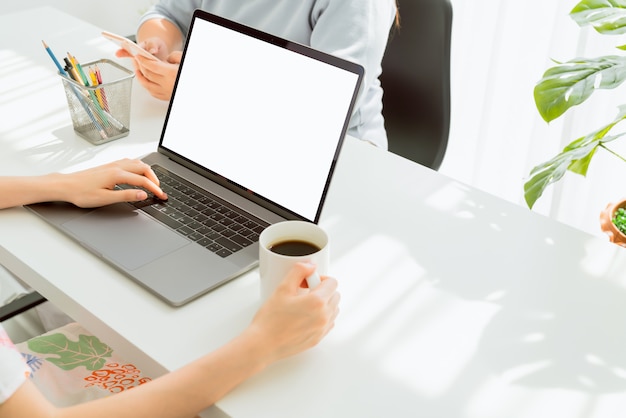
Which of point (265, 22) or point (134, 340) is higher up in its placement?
point (265, 22)

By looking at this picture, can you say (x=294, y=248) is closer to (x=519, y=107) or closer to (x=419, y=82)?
(x=419, y=82)

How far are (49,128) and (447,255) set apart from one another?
80 centimetres

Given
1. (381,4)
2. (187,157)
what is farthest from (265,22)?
(187,157)

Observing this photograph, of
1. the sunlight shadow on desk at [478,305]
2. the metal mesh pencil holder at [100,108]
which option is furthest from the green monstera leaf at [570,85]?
the metal mesh pencil holder at [100,108]

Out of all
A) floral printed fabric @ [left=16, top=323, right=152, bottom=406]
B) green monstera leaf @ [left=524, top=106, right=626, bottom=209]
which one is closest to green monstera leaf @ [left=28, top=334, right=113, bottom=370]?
floral printed fabric @ [left=16, top=323, right=152, bottom=406]

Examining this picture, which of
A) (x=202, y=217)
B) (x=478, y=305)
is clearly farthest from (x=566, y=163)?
(x=202, y=217)

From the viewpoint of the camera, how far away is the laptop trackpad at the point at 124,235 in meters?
1.00

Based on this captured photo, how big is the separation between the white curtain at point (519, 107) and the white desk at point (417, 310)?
0.99 meters

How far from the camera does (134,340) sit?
2.86 feet

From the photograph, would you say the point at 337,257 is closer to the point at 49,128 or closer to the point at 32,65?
the point at 49,128

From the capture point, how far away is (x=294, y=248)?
0.92m

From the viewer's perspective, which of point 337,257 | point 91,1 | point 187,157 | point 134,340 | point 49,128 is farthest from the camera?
point 91,1

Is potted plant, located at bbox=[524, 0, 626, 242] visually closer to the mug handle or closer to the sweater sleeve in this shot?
the sweater sleeve

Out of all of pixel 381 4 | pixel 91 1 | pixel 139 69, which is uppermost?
pixel 381 4
